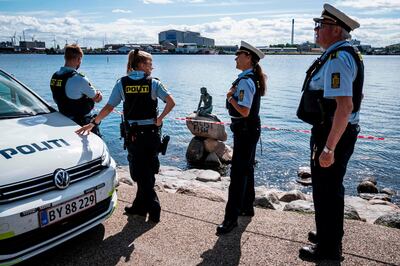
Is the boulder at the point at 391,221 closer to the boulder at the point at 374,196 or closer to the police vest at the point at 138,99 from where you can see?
the police vest at the point at 138,99

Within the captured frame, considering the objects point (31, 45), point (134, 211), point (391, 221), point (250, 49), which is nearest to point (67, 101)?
point (134, 211)

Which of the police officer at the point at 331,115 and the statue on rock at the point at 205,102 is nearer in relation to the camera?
the police officer at the point at 331,115

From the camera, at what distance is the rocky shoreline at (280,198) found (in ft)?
16.6

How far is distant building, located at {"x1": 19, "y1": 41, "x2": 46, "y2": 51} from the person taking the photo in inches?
7254

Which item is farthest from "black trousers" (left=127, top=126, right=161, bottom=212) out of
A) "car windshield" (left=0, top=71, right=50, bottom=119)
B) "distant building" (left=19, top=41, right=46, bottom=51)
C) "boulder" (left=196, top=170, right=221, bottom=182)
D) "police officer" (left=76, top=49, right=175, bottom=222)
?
"distant building" (left=19, top=41, right=46, bottom=51)

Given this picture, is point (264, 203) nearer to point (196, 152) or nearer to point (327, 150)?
point (327, 150)

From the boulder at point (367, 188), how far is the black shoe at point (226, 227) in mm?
8693

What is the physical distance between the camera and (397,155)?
15.2m

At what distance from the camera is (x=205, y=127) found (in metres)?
14.1

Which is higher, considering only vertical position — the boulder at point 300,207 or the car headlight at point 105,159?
the car headlight at point 105,159

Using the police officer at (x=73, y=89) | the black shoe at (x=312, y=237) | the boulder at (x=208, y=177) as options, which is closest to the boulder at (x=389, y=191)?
the boulder at (x=208, y=177)

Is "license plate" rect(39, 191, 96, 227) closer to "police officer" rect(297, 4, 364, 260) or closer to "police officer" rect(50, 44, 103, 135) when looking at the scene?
"police officer" rect(50, 44, 103, 135)

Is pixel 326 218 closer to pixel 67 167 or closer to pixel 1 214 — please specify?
pixel 67 167

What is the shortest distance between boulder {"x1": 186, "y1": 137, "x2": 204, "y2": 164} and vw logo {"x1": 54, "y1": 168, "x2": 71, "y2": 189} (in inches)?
435
